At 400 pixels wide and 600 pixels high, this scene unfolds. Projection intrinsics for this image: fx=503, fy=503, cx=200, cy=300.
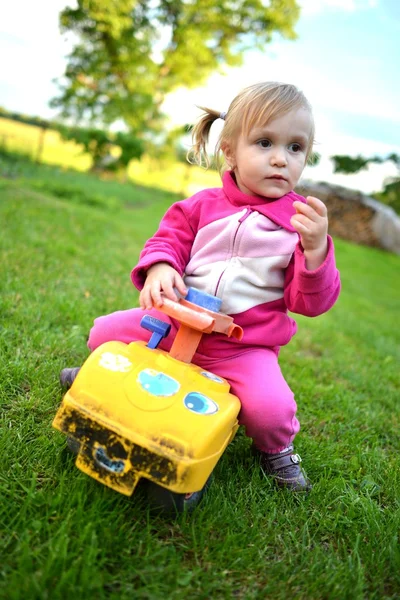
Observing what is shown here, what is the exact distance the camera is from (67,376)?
1.85 meters

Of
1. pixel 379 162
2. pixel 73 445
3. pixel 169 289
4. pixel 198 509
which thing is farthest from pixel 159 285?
pixel 379 162

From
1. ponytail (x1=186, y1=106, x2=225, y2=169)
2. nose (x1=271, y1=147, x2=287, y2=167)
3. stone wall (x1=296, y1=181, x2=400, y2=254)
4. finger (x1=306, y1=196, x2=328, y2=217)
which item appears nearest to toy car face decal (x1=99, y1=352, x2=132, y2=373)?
finger (x1=306, y1=196, x2=328, y2=217)

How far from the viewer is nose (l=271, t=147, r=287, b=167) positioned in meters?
1.64

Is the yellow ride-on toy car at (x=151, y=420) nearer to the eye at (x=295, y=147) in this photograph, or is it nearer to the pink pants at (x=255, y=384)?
the pink pants at (x=255, y=384)

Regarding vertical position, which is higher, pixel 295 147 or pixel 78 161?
pixel 295 147

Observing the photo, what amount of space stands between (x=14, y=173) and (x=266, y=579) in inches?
344

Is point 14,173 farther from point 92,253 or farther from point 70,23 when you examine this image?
point 70,23

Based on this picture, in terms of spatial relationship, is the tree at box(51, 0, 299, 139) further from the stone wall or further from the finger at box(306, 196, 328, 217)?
the finger at box(306, 196, 328, 217)

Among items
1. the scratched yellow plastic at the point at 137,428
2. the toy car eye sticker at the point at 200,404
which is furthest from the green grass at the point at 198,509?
the toy car eye sticker at the point at 200,404

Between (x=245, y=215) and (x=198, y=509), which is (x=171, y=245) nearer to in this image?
(x=245, y=215)

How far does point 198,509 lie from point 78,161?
15063mm

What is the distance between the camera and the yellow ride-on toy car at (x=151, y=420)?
1214mm

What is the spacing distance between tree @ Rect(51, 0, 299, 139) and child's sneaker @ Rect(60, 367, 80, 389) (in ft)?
46.8

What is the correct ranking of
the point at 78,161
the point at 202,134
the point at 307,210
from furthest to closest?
the point at 78,161 → the point at 202,134 → the point at 307,210
